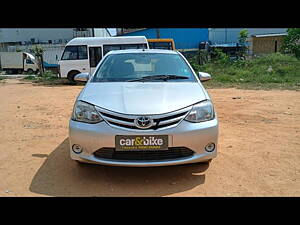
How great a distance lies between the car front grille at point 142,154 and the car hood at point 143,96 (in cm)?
40

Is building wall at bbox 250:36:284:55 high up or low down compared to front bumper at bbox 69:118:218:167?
up

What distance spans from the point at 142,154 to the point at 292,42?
22151mm

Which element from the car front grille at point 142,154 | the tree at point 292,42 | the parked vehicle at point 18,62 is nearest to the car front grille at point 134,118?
the car front grille at point 142,154

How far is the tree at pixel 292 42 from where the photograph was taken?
20159mm

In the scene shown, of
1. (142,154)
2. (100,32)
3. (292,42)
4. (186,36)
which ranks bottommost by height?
(142,154)

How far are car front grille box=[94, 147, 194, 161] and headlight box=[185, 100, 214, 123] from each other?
323mm

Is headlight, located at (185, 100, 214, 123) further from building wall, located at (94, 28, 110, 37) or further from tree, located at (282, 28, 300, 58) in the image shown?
building wall, located at (94, 28, 110, 37)

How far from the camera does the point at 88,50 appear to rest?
44.1ft

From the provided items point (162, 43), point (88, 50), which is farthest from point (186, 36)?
point (88, 50)

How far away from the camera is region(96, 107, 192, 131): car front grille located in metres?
2.68

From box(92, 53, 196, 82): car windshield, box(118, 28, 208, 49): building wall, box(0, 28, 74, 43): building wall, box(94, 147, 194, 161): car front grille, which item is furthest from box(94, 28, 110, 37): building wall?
box(94, 147, 194, 161): car front grille

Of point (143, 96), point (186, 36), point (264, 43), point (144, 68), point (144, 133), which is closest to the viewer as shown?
point (144, 133)

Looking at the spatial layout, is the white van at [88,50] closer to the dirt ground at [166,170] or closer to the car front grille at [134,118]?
the dirt ground at [166,170]

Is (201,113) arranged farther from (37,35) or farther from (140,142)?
(37,35)
